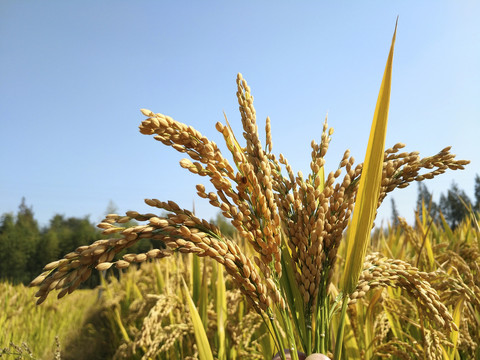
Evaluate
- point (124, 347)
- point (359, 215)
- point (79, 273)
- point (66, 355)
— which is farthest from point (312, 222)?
point (66, 355)

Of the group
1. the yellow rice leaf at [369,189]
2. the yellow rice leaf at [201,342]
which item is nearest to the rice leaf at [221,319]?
the yellow rice leaf at [201,342]

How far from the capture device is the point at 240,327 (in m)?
2.05

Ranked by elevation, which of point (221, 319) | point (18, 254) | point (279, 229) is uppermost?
point (18, 254)

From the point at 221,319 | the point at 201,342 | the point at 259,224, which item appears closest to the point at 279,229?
the point at 259,224

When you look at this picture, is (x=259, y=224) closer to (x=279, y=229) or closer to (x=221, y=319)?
(x=279, y=229)

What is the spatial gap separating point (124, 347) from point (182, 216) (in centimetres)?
213

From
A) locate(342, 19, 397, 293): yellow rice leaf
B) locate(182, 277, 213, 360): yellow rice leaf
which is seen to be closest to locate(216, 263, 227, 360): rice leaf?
locate(182, 277, 213, 360): yellow rice leaf

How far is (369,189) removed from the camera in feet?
2.56

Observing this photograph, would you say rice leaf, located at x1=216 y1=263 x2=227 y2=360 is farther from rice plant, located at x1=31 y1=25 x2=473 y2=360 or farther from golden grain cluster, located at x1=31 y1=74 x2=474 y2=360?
golden grain cluster, located at x1=31 y1=74 x2=474 y2=360

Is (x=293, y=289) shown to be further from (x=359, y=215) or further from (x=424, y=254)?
(x=424, y=254)

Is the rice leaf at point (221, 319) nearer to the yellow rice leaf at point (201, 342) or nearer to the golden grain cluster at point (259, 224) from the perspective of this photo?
the yellow rice leaf at point (201, 342)

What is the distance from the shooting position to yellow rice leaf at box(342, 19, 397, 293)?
743 mm

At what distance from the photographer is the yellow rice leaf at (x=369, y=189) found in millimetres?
743

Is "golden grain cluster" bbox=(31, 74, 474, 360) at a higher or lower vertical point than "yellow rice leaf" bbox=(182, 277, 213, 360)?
higher
